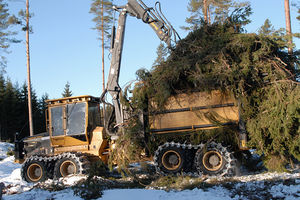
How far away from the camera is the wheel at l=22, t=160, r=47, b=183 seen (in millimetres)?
10031

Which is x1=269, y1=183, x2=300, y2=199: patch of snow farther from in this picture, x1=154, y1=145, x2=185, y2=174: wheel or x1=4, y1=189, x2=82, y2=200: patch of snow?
x1=4, y1=189, x2=82, y2=200: patch of snow

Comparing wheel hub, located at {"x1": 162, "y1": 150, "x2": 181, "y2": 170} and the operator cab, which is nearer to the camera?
wheel hub, located at {"x1": 162, "y1": 150, "x2": 181, "y2": 170}

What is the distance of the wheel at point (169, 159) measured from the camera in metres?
8.27

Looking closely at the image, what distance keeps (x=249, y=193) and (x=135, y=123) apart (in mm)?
3983

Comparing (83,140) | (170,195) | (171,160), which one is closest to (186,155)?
(171,160)

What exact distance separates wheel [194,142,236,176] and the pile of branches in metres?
0.79

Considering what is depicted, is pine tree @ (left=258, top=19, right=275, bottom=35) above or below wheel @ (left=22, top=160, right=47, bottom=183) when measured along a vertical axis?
above

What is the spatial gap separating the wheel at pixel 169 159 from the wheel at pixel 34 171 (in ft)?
14.2

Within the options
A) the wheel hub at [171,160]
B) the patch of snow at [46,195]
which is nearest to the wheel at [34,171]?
the patch of snow at [46,195]

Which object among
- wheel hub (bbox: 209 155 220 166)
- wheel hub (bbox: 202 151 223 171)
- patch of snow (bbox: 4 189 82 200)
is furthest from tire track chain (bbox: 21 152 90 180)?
wheel hub (bbox: 209 155 220 166)

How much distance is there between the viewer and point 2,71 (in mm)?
25672

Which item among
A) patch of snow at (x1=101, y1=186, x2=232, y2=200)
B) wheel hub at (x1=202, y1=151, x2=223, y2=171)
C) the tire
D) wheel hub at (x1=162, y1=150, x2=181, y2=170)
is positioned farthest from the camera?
the tire

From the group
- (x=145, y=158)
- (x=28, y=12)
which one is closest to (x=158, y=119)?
(x=145, y=158)

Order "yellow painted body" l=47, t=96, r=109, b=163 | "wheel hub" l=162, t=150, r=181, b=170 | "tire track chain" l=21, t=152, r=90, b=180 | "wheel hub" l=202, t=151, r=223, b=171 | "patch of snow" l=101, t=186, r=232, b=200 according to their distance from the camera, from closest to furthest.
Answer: "patch of snow" l=101, t=186, r=232, b=200 → "wheel hub" l=202, t=151, r=223, b=171 → "wheel hub" l=162, t=150, r=181, b=170 → "tire track chain" l=21, t=152, r=90, b=180 → "yellow painted body" l=47, t=96, r=109, b=163
